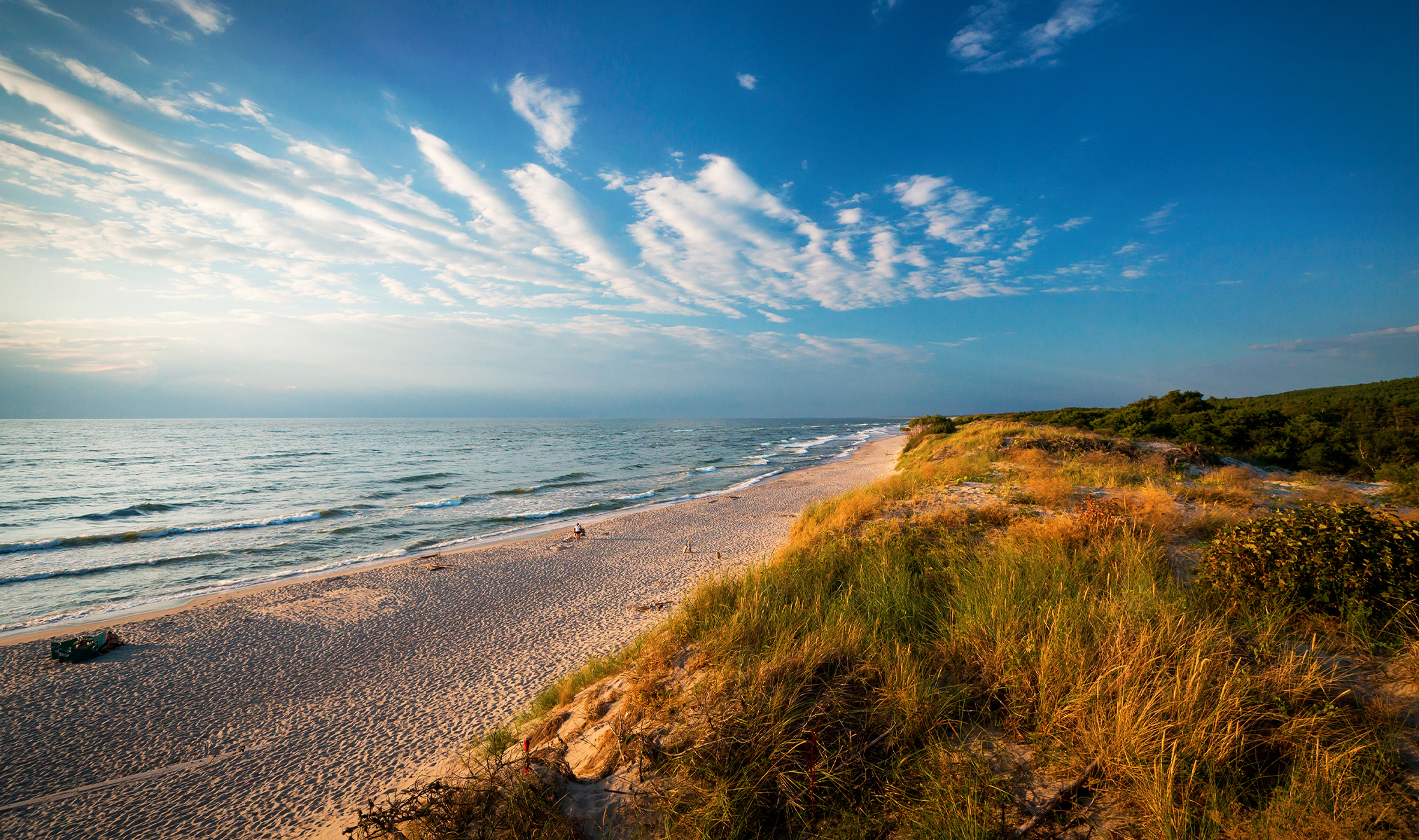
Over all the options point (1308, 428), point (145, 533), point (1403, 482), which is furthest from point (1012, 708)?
point (145, 533)

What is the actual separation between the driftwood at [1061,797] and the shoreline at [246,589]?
15.8m

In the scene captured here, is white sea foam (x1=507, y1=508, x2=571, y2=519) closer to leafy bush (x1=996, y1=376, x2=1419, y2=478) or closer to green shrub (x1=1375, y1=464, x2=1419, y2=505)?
green shrub (x1=1375, y1=464, x2=1419, y2=505)

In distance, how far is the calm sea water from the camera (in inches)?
527

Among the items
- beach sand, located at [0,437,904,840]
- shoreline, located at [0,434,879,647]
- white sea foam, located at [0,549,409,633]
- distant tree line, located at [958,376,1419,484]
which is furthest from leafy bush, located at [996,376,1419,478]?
white sea foam, located at [0,549,409,633]

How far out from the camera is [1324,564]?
4.26 m

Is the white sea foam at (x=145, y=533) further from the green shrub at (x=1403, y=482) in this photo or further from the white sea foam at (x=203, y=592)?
the green shrub at (x=1403, y=482)

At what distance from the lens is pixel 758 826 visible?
296cm

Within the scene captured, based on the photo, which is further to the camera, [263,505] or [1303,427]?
[263,505]

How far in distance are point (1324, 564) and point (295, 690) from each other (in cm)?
1267

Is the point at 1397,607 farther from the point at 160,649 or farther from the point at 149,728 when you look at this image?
the point at 160,649

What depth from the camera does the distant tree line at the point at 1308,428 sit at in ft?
49.1

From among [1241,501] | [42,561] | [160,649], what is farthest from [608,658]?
[42,561]

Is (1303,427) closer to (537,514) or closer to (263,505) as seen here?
(537,514)

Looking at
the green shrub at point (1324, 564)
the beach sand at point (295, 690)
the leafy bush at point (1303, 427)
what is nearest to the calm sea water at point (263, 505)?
the beach sand at point (295, 690)
